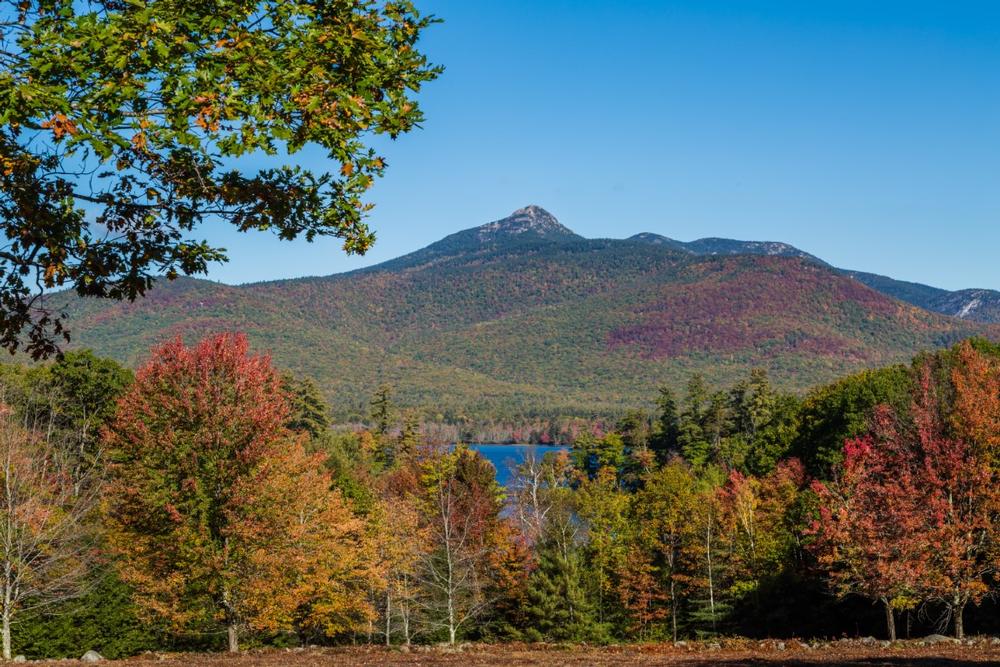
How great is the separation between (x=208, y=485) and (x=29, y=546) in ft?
26.5

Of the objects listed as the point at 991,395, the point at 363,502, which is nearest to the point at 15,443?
the point at 363,502

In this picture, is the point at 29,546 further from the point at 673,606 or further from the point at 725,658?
the point at 673,606

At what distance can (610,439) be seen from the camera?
318ft

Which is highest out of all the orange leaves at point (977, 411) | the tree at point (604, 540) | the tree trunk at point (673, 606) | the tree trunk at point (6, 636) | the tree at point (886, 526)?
the orange leaves at point (977, 411)

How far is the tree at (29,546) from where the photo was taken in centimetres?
2414

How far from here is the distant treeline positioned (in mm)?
22031

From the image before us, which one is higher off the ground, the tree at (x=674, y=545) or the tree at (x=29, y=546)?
the tree at (x=29, y=546)

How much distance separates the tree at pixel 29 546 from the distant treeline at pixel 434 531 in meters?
0.15

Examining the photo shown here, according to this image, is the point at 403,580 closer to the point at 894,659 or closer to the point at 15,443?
the point at 15,443

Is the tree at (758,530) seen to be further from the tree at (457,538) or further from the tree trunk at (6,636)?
the tree trunk at (6,636)

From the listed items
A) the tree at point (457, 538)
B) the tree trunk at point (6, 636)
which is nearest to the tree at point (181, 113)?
the tree trunk at point (6, 636)

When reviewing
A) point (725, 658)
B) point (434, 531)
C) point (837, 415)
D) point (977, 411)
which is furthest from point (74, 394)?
point (837, 415)

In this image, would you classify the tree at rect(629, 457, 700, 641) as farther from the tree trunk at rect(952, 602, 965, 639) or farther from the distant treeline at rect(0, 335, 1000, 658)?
the tree trunk at rect(952, 602, 965, 639)

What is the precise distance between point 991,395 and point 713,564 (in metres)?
19.9
